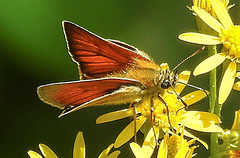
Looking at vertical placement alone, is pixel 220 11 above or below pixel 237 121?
above

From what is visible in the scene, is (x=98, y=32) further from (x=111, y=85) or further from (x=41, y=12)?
(x=111, y=85)

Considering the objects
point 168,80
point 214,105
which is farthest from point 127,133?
point 214,105

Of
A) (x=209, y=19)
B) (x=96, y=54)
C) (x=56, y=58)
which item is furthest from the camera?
(x=56, y=58)

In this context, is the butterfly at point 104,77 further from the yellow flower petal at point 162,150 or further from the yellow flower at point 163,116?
the yellow flower petal at point 162,150

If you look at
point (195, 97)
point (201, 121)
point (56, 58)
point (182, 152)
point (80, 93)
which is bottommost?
point (182, 152)

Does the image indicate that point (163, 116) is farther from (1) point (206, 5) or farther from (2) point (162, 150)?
(1) point (206, 5)

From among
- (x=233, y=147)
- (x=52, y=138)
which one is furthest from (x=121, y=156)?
(x=233, y=147)

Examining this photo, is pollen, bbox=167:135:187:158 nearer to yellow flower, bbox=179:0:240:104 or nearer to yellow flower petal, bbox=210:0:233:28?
yellow flower, bbox=179:0:240:104

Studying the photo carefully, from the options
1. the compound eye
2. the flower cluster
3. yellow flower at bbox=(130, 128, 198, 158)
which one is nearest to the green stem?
the flower cluster
